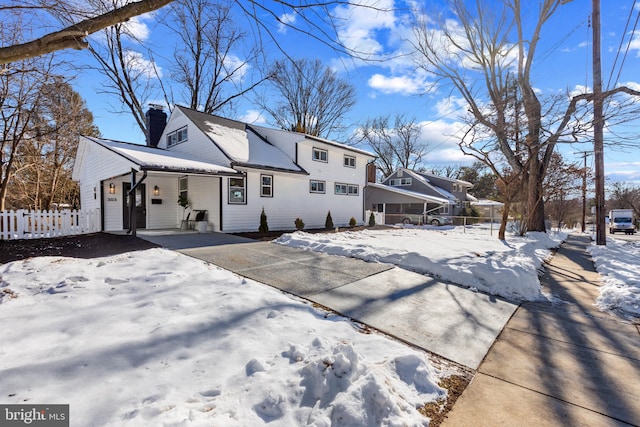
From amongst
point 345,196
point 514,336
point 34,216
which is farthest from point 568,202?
point 34,216

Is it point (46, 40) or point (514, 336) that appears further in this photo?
point (514, 336)

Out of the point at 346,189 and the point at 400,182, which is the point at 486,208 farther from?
the point at 346,189

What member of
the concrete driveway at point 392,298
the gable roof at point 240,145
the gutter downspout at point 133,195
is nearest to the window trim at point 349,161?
the gable roof at point 240,145

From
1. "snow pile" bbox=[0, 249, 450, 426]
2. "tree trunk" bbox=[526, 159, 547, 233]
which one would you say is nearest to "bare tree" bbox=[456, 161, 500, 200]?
"tree trunk" bbox=[526, 159, 547, 233]

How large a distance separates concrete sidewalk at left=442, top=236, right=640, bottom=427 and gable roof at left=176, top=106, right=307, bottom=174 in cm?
1040

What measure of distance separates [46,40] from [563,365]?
20.0 feet

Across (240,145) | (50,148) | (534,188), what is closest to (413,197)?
(534,188)

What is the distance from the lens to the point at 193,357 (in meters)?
2.40

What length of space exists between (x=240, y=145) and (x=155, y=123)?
248 inches

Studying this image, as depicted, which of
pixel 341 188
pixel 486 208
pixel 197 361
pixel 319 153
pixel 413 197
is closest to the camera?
pixel 197 361

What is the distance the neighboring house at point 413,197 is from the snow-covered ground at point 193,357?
2231cm

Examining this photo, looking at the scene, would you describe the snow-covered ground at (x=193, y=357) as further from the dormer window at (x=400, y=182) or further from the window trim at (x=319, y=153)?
Result: the dormer window at (x=400, y=182)

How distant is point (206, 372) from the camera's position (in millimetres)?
2219

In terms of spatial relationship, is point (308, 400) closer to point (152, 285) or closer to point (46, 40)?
point (152, 285)
